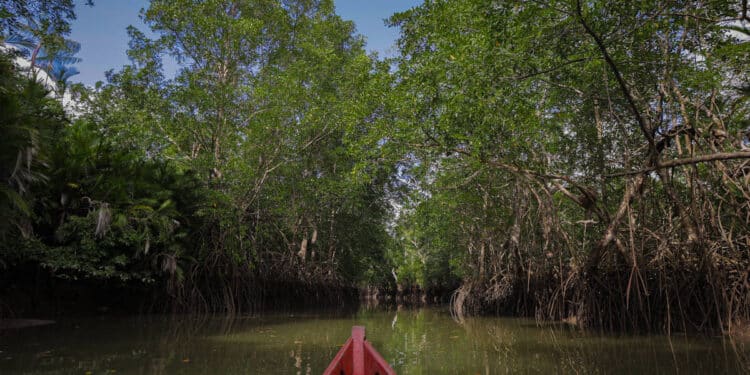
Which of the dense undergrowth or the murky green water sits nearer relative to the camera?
the murky green water

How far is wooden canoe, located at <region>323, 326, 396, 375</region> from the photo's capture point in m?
2.82

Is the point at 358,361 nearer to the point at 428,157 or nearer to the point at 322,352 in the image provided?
the point at 322,352

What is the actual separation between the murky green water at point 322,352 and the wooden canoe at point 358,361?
1.54 metres

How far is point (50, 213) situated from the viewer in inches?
371

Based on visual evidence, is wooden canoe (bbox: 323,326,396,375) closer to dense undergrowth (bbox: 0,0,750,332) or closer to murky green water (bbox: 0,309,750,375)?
murky green water (bbox: 0,309,750,375)

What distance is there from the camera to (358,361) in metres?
2.89

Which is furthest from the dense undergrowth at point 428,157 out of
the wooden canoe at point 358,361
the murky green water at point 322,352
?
the wooden canoe at point 358,361

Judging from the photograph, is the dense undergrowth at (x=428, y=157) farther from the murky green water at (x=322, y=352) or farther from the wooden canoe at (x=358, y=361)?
the wooden canoe at (x=358, y=361)

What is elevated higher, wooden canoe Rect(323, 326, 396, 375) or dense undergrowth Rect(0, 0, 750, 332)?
dense undergrowth Rect(0, 0, 750, 332)

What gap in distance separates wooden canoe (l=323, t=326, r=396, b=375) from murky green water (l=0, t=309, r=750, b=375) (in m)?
1.54

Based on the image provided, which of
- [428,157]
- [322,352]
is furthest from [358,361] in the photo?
[428,157]

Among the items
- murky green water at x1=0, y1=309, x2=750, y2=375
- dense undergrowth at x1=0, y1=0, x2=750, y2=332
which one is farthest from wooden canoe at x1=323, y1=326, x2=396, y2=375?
dense undergrowth at x1=0, y1=0, x2=750, y2=332

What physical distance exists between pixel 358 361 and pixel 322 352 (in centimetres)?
313

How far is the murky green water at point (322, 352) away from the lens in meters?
4.65
